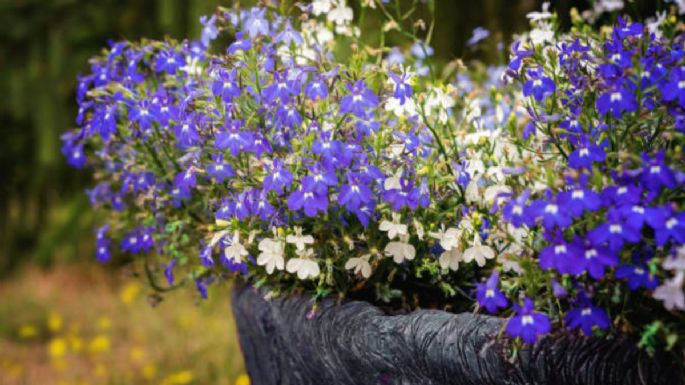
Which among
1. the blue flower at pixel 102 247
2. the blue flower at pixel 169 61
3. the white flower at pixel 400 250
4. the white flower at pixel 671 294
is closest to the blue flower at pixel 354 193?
the white flower at pixel 400 250

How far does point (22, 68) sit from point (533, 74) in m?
4.08

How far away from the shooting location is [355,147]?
157cm

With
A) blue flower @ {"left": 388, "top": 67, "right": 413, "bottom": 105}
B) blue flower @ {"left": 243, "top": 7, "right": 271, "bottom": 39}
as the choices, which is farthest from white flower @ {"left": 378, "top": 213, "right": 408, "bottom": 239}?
blue flower @ {"left": 243, "top": 7, "right": 271, "bottom": 39}

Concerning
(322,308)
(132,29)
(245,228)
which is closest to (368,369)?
(322,308)

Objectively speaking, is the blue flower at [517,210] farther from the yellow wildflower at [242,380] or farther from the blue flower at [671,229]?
the yellow wildflower at [242,380]

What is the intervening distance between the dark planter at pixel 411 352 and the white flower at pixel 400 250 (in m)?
0.11

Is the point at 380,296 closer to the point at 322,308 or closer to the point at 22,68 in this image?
the point at 322,308

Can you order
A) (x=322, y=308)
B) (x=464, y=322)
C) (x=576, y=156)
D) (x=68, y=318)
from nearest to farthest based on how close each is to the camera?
(x=576, y=156) → (x=464, y=322) → (x=322, y=308) → (x=68, y=318)

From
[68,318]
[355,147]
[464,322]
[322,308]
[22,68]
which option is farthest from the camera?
[22,68]

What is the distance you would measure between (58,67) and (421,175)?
3.61m

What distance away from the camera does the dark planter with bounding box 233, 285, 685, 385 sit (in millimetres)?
1264

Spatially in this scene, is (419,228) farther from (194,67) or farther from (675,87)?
(194,67)

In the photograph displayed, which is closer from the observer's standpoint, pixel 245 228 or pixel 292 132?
pixel 245 228

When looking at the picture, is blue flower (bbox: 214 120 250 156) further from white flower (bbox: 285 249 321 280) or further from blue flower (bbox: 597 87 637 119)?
blue flower (bbox: 597 87 637 119)
